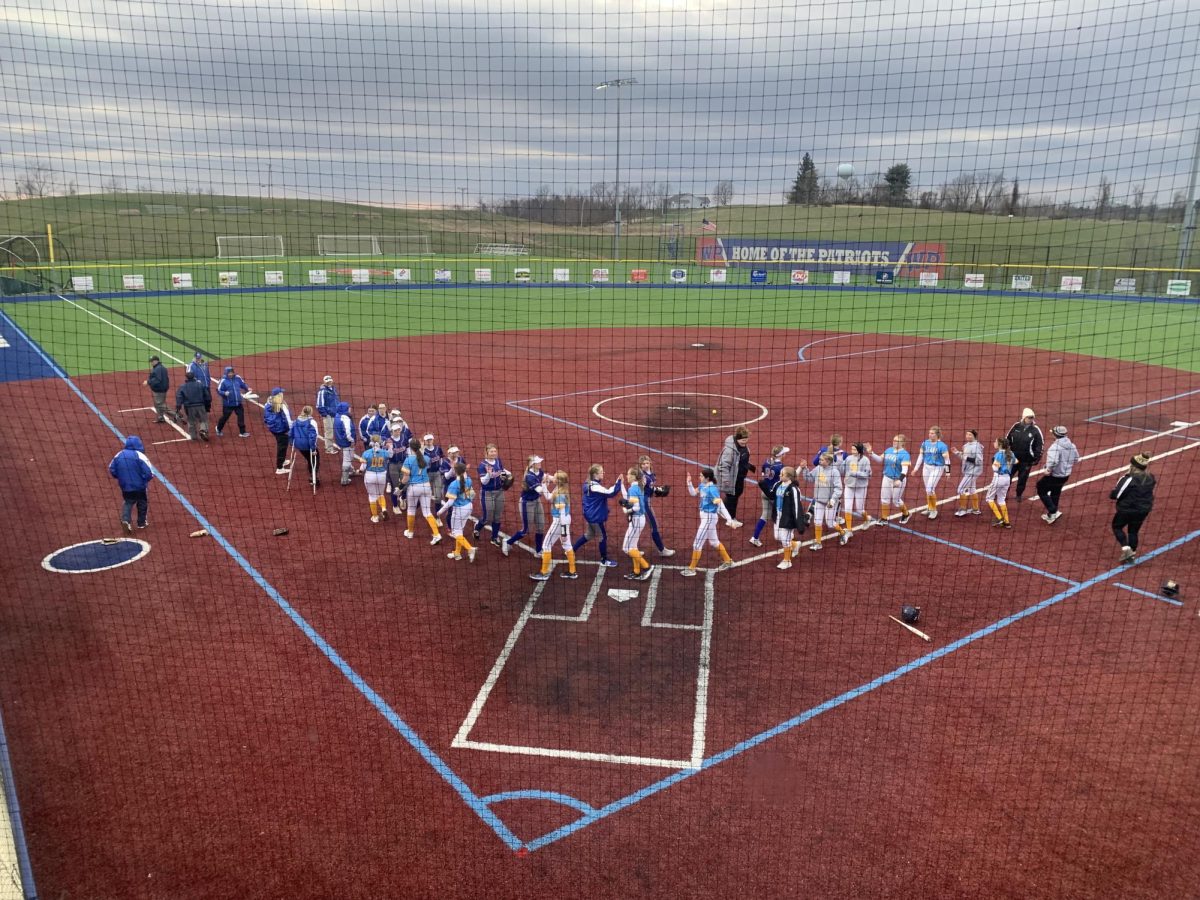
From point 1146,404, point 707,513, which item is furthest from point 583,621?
point 1146,404

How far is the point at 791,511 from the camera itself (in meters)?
10.7

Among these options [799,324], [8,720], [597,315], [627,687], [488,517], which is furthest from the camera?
[597,315]

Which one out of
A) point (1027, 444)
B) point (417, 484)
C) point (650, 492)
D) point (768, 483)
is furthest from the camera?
point (1027, 444)

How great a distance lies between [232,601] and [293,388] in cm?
1431

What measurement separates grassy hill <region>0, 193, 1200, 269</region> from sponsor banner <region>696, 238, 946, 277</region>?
0.88m

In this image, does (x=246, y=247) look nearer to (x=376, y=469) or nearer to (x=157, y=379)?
(x=157, y=379)

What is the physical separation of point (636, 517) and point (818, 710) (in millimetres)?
3558

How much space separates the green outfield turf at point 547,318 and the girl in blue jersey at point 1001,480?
19561 millimetres

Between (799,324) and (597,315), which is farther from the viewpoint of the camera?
(597,315)

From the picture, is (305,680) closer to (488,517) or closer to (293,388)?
(488,517)

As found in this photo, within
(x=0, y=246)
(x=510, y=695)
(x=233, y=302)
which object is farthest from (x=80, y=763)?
(x=0, y=246)

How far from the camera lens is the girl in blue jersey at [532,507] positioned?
437 inches

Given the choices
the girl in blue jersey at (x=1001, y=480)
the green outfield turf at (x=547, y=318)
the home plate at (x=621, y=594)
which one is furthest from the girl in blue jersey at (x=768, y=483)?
the green outfield turf at (x=547, y=318)

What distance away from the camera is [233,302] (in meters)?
43.3
